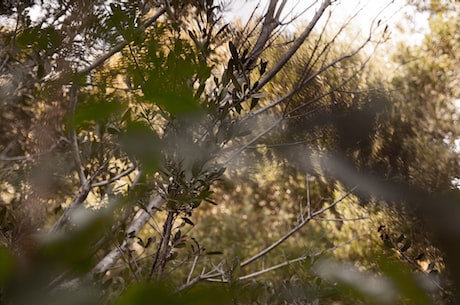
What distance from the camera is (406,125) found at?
3119mm

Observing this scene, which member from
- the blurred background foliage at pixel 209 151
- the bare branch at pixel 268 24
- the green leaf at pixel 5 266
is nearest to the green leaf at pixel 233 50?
the blurred background foliage at pixel 209 151

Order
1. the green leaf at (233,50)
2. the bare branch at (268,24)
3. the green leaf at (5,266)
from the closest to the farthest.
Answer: the green leaf at (5,266) → the green leaf at (233,50) → the bare branch at (268,24)

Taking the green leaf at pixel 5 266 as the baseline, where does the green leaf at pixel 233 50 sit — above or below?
above

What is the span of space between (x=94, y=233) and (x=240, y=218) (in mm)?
4521

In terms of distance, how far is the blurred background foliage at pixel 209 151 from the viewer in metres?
0.20

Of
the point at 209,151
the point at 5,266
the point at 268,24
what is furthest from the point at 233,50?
the point at 5,266

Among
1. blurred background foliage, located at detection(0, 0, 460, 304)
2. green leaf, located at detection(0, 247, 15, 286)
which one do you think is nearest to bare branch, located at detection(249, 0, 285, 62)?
blurred background foliage, located at detection(0, 0, 460, 304)

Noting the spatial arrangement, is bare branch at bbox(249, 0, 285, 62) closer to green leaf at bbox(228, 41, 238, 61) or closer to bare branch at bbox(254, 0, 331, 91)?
bare branch at bbox(254, 0, 331, 91)

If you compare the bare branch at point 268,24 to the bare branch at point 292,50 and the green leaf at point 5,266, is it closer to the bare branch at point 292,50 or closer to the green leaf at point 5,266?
the bare branch at point 292,50

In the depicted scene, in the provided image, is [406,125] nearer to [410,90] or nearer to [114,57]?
[410,90]

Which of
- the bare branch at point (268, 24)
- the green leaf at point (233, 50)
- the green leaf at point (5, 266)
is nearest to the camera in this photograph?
the green leaf at point (5, 266)

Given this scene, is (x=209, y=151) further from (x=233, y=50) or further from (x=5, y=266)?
(x=5, y=266)

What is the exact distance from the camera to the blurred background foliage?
8.0 inches

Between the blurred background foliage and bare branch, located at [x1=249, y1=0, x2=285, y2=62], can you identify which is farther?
bare branch, located at [x1=249, y1=0, x2=285, y2=62]
